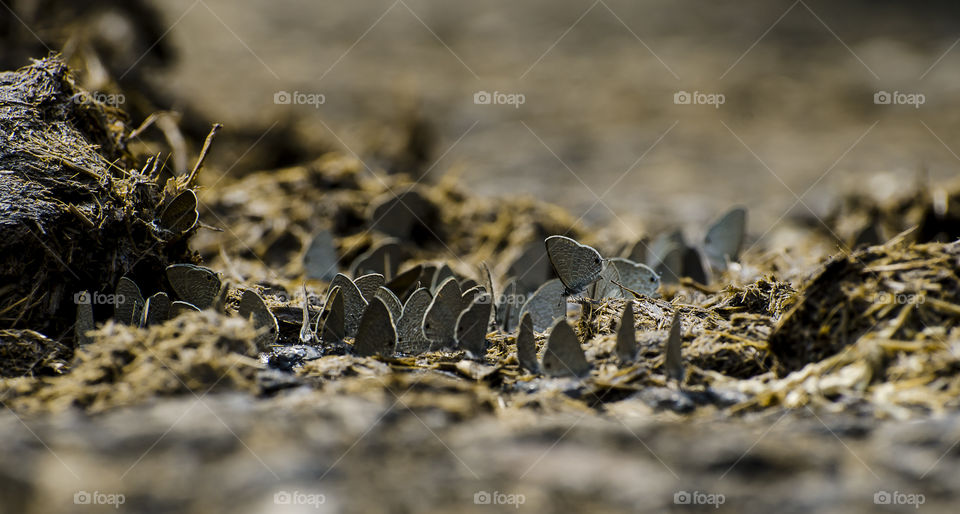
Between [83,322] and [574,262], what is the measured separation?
5.46ft

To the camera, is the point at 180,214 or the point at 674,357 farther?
the point at 180,214

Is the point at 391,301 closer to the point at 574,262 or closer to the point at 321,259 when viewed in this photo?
the point at 574,262

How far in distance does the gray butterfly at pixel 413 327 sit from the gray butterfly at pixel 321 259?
1.30 metres

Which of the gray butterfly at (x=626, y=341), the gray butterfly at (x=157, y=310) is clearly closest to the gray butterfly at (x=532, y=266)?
the gray butterfly at (x=626, y=341)

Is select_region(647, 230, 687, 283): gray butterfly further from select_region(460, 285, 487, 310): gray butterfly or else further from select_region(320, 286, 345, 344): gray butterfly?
select_region(320, 286, 345, 344): gray butterfly

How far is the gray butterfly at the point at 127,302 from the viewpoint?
8.34 feet

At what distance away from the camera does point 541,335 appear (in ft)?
9.06

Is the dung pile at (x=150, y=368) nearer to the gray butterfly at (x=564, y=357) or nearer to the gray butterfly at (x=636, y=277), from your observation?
the gray butterfly at (x=564, y=357)

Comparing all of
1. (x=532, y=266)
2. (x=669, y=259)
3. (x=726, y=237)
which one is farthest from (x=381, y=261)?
(x=726, y=237)

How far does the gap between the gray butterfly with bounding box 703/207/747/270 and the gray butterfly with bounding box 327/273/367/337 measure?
2.02 m

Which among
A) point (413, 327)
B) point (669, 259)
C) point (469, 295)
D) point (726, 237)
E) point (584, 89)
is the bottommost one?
point (413, 327)

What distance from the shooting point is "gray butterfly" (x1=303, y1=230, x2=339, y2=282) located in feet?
12.8

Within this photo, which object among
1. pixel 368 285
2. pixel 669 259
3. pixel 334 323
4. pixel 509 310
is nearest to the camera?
pixel 334 323

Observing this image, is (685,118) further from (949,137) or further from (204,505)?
(204,505)
